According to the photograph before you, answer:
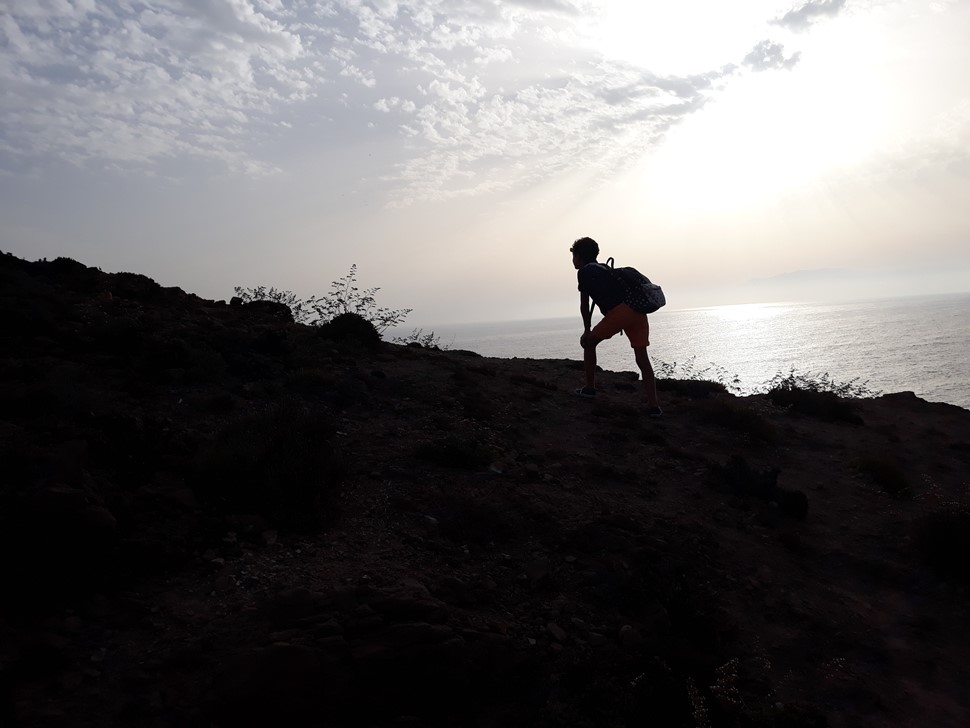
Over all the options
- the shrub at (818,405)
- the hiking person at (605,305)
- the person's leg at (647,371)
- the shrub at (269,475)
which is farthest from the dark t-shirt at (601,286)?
the shrub at (818,405)

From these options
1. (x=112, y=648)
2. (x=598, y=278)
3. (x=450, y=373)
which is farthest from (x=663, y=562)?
(x=450, y=373)

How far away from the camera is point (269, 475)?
4.76m

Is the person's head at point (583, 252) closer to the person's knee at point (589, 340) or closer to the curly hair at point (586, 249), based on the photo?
the curly hair at point (586, 249)

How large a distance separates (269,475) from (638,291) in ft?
19.0

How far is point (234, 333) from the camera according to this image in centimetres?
923

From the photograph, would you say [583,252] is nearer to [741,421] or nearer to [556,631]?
[741,421]

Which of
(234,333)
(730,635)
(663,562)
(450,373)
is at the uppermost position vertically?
(234,333)

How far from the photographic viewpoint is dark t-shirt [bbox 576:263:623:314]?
338 inches

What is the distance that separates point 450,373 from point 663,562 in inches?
214

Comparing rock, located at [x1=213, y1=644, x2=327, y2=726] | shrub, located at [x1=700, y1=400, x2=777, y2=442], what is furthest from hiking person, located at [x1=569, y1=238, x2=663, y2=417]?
rock, located at [x1=213, y1=644, x2=327, y2=726]

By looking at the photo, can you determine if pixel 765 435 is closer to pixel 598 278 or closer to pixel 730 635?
pixel 598 278

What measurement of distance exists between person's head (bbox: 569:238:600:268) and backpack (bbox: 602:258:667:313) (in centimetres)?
42

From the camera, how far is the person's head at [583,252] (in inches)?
353

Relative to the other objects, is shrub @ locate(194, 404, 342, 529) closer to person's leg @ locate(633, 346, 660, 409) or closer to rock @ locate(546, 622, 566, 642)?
rock @ locate(546, 622, 566, 642)
